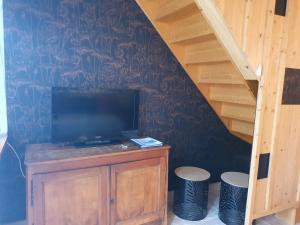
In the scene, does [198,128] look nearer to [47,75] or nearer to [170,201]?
[170,201]

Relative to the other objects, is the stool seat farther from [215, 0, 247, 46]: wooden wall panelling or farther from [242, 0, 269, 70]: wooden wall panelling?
[215, 0, 247, 46]: wooden wall panelling

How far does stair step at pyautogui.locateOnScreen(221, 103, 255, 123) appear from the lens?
2.53m

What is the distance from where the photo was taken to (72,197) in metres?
1.68

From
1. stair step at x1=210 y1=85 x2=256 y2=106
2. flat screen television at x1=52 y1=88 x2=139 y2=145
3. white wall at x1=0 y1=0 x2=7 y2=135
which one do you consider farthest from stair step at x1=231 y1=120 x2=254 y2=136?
white wall at x1=0 y1=0 x2=7 y2=135

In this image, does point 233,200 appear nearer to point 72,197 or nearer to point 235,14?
point 72,197

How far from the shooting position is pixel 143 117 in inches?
96.9

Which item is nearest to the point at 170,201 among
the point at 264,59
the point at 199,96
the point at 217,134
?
the point at 217,134

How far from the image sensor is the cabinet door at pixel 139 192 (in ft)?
6.08

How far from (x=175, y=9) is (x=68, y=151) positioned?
1.51 m

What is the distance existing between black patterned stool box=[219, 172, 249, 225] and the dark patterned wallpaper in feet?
2.15

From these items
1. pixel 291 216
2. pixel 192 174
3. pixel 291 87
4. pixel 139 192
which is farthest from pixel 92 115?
pixel 291 216

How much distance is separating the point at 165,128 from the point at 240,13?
1367mm

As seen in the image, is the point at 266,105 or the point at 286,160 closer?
the point at 266,105

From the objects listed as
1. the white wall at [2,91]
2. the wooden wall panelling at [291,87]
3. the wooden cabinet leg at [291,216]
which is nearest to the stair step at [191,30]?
the wooden wall panelling at [291,87]
